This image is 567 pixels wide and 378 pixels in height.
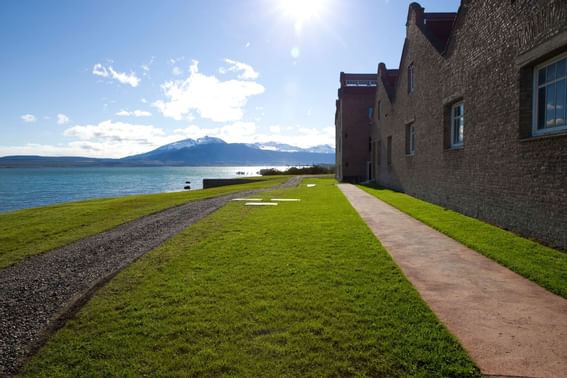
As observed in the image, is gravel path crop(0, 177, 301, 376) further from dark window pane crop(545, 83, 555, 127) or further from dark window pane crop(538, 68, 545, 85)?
dark window pane crop(538, 68, 545, 85)

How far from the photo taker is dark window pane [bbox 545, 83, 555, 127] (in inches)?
301

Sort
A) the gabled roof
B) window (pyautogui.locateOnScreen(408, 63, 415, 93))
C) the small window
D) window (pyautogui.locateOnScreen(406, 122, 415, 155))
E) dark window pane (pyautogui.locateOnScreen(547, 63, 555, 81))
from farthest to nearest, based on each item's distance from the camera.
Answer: the small window < window (pyautogui.locateOnScreen(406, 122, 415, 155)) < window (pyautogui.locateOnScreen(408, 63, 415, 93)) < the gabled roof < dark window pane (pyautogui.locateOnScreen(547, 63, 555, 81))

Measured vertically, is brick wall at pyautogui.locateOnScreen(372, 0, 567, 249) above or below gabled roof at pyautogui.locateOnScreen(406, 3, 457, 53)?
below

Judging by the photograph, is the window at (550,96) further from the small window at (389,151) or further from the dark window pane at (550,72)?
the small window at (389,151)

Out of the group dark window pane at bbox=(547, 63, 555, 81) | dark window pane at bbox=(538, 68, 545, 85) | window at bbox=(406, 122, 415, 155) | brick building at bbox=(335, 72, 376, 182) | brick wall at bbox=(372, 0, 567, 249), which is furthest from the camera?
brick building at bbox=(335, 72, 376, 182)

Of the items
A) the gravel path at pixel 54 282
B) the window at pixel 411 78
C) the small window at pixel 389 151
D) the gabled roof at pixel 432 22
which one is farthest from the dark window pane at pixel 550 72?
the small window at pixel 389 151

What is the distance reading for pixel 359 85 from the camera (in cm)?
4062

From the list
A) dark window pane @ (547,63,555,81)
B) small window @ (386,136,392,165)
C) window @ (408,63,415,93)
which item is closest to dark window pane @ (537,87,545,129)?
dark window pane @ (547,63,555,81)

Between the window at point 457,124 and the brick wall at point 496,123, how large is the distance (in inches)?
9.1

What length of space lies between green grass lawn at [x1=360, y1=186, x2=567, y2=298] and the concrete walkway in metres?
0.22

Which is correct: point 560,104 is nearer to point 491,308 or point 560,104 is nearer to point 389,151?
point 491,308

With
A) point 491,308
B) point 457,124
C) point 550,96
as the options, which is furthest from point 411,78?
point 491,308

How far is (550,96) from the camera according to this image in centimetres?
777

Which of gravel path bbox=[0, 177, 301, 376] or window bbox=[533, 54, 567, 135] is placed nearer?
gravel path bbox=[0, 177, 301, 376]
